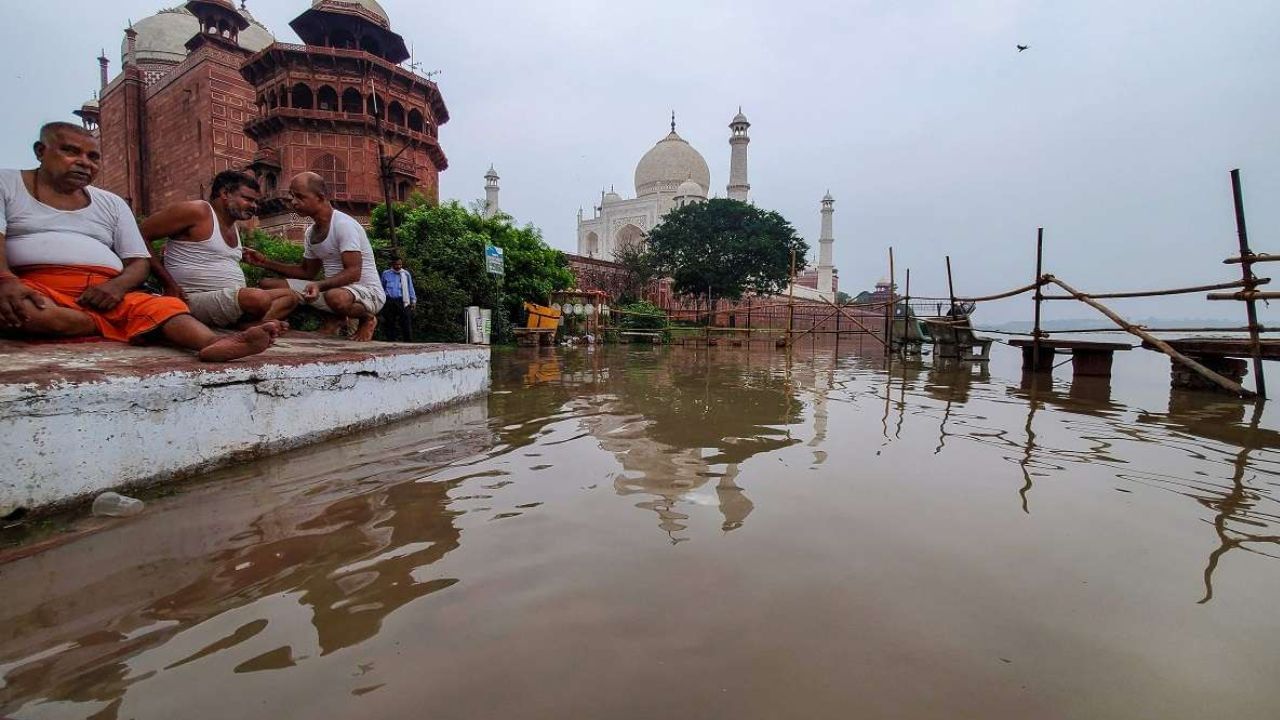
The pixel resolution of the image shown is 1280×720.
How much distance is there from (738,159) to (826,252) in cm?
1269

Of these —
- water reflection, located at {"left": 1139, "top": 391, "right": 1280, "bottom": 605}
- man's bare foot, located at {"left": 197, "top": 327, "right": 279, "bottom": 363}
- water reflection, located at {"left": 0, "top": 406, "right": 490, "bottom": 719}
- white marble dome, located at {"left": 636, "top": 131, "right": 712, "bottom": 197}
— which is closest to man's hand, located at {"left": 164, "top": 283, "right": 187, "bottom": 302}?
man's bare foot, located at {"left": 197, "top": 327, "right": 279, "bottom": 363}

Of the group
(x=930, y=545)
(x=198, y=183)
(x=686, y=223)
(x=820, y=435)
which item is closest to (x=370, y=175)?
(x=198, y=183)

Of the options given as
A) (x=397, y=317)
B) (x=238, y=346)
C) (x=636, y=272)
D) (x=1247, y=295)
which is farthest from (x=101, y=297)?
(x=636, y=272)

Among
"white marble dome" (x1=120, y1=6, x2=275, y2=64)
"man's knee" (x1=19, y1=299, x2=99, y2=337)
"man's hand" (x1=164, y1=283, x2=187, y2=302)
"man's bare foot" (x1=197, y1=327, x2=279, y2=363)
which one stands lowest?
"man's bare foot" (x1=197, y1=327, x2=279, y2=363)

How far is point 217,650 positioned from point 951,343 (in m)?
12.3

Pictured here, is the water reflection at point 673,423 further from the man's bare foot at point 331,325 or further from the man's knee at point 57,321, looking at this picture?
the man's knee at point 57,321

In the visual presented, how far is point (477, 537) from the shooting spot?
1.84m

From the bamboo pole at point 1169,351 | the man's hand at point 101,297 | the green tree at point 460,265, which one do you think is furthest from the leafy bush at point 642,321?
the man's hand at point 101,297

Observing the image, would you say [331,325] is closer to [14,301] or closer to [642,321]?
[14,301]

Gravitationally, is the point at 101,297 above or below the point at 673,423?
above

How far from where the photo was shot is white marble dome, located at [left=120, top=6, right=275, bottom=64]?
28.2m

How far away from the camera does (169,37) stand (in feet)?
95.2

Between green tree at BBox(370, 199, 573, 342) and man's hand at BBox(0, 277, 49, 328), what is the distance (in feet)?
25.1

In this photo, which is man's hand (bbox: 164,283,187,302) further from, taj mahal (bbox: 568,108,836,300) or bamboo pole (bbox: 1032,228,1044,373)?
taj mahal (bbox: 568,108,836,300)
